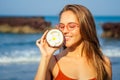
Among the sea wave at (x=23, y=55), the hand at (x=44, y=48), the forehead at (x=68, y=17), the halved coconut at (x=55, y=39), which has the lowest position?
the sea wave at (x=23, y=55)

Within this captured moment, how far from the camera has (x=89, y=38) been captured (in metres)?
2.94

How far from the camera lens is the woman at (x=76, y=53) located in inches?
109

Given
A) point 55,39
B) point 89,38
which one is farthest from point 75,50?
point 55,39

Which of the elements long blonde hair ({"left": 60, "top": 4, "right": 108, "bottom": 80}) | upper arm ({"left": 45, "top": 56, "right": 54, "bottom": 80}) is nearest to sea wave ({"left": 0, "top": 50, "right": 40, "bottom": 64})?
long blonde hair ({"left": 60, "top": 4, "right": 108, "bottom": 80})

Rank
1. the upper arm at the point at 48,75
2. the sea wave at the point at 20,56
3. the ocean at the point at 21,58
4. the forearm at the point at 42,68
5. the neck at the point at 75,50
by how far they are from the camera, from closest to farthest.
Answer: the forearm at the point at 42,68
the upper arm at the point at 48,75
the neck at the point at 75,50
the ocean at the point at 21,58
the sea wave at the point at 20,56

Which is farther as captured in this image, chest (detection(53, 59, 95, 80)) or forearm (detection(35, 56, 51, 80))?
chest (detection(53, 59, 95, 80))

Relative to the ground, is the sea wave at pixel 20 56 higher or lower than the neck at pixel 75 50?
lower

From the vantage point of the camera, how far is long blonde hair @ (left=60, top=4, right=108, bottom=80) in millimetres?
2814

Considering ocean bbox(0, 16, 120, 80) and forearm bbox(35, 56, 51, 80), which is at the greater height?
forearm bbox(35, 56, 51, 80)

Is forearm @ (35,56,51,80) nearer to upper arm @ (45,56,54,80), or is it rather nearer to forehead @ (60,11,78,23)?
upper arm @ (45,56,54,80)

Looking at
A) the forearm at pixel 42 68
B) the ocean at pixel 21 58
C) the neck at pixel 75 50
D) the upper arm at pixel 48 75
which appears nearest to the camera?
Result: the forearm at pixel 42 68

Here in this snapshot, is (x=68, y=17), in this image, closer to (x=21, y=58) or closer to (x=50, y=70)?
(x=50, y=70)

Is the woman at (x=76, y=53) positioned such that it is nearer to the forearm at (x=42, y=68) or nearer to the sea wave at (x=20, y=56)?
the forearm at (x=42, y=68)

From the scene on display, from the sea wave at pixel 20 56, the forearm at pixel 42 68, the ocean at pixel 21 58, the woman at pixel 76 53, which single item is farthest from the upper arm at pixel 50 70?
the sea wave at pixel 20 56
